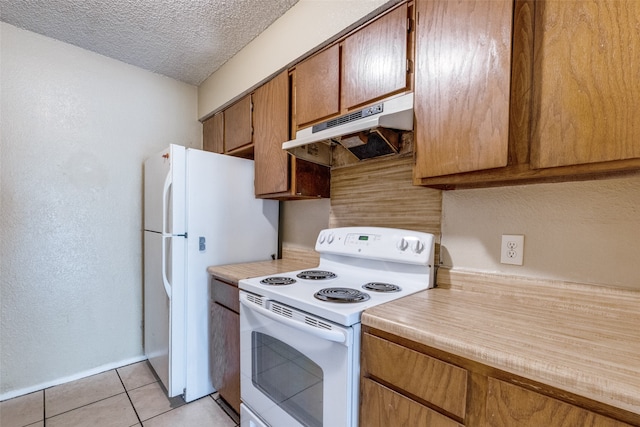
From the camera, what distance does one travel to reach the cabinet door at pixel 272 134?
175 centimetres

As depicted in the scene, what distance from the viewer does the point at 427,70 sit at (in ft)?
3.56

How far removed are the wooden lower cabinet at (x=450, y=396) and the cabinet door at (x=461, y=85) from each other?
616mm

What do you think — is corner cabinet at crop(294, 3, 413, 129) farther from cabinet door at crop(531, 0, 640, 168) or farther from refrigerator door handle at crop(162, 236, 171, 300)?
refrigerator door handle at crop(162, 236, 171, 300)

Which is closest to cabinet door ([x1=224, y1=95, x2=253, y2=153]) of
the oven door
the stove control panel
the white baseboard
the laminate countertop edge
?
the stove control panel

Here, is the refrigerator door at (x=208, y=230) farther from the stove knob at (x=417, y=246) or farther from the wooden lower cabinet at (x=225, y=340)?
the stove knob at (x=417, y=246)

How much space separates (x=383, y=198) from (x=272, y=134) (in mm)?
822

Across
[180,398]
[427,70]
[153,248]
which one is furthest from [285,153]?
[180,398]

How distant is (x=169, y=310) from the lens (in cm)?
173

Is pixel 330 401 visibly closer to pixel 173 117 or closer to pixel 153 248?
pixel 153 248

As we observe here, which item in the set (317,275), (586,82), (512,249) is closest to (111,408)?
(317,275)

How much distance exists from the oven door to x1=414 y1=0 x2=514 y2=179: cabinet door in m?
0.69

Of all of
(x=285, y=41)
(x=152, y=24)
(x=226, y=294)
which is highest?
(x=152, y=24)

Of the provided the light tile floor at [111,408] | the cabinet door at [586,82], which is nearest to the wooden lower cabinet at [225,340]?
the light tile floor at [111,408]

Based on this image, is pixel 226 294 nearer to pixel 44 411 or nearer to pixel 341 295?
pixel 341 295
